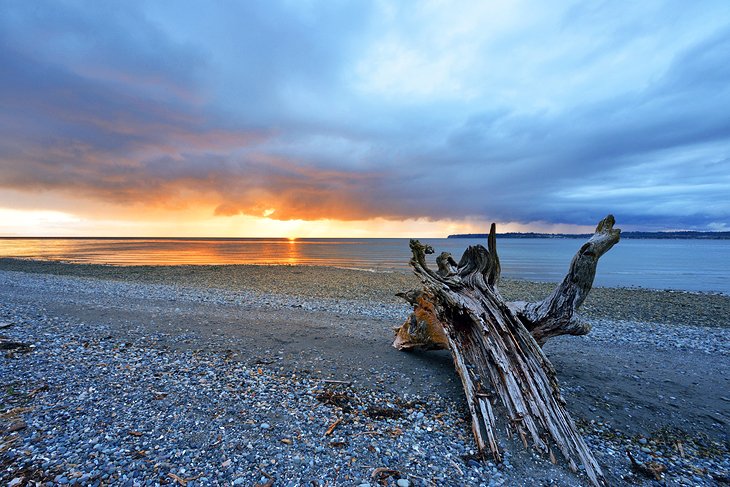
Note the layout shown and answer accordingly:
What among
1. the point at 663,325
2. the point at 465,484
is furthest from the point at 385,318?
the point at 663,325

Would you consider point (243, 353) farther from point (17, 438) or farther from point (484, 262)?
point (484, 262)

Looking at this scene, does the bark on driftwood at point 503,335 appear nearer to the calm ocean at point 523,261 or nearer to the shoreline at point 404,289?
the shoreline at point 404,289

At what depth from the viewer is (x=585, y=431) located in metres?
5.66

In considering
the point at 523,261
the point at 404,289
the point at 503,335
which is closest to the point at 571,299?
the point at 503,335

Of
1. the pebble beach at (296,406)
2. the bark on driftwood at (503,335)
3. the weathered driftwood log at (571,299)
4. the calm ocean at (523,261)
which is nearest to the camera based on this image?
the pebble beach at (296,406)

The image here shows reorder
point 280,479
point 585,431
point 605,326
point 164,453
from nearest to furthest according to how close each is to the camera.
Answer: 1. point 280,479
2. point 164,453
3. point 585,431
4. point 605,326

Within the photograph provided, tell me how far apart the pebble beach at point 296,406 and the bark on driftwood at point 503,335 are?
1.26ft

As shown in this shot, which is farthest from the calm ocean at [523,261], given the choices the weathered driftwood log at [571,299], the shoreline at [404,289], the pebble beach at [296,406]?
the weathered driftwood log at [571,299]

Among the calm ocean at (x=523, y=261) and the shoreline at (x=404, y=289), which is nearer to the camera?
the shoreline at (x=404, y=289)

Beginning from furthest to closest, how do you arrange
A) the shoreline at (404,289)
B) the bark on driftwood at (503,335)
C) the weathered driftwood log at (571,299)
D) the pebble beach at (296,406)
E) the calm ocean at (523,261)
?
the calm ocean at (523,261) < the shoreline at (404,289) < the weathered driftwood log at (571,299) < the bark on driftwood at (503,335) < the pebble beach at (296,406)

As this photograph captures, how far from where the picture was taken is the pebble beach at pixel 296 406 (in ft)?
14.1

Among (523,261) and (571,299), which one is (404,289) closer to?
(571,299)

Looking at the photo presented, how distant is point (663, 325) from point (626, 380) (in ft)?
32.1

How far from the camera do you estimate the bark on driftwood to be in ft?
16.7
